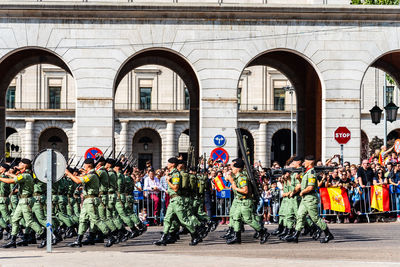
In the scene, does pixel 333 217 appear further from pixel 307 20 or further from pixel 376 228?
pixel 307 20

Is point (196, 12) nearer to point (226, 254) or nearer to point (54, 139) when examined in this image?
point (226, 254)

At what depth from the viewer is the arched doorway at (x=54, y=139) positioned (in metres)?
73.3

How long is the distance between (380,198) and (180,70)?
13772 millimetres

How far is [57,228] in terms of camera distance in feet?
68.4

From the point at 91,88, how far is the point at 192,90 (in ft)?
24.6

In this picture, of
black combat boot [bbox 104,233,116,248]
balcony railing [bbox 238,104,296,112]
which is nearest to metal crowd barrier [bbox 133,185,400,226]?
black combat boot [bbox 104,233,116,248]

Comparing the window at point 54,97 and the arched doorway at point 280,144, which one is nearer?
the window at point 54,97

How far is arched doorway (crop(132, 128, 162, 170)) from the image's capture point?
74.7 meters

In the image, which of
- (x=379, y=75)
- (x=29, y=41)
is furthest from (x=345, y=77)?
(x=379, y=75)

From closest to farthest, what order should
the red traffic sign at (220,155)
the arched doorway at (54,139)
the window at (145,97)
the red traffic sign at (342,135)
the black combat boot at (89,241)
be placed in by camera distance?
the black combat boot at (89,241), the red traffic sign at (220,155), the red traffic sign at (342,135), the arched doorway at (54,139), the window at (145,97)

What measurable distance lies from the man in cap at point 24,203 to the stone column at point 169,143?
5221 cm

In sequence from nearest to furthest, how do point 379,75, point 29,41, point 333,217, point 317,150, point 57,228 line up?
point 57,228 < point 333,217 < point 29,41 < point 317,150 < point 379,75

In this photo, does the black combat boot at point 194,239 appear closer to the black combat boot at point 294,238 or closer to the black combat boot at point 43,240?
the black combat boot at point 294,238

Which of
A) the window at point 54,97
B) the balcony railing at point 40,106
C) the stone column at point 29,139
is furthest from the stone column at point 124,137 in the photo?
the stone column at point 29,139
